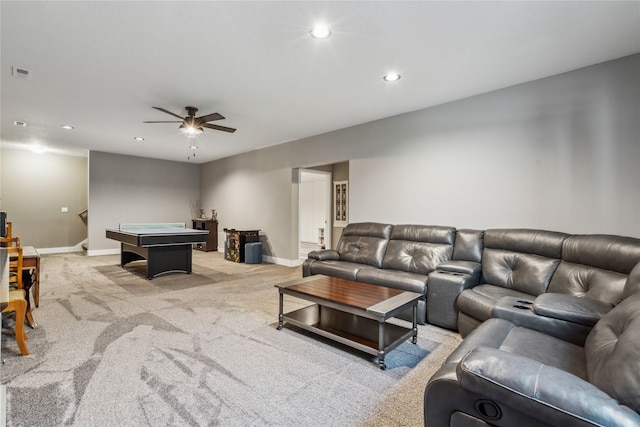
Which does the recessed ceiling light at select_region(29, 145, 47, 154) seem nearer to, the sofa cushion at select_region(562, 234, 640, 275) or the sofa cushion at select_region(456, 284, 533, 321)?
the sofa cushion at select_region(456, 284, 533, 321)

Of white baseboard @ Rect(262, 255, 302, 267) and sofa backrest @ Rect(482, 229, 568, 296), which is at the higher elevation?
sofa backrest @ Rect(482, 229, 568, 296)

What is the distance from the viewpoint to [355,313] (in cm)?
237

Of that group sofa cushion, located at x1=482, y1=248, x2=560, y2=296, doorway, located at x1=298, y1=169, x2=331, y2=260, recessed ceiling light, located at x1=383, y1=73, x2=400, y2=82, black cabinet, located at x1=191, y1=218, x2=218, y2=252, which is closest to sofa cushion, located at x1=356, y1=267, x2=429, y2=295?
sofa cushion, located at x1=482, y1=248, x2=560, y2=296

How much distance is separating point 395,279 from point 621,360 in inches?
90.8

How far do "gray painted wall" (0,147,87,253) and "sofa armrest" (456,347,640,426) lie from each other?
9.73 m

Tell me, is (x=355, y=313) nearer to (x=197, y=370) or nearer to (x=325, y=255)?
(x=197, y=370)

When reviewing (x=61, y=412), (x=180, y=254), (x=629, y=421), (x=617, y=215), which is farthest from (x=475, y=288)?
(x=180, y=254)

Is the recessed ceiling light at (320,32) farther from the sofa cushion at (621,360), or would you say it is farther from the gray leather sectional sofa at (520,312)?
the sofa cushion at (621,360)

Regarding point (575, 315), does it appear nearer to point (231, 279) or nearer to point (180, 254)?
point (231, 279)

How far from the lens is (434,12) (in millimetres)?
2125

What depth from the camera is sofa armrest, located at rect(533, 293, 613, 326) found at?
1756 millimetres

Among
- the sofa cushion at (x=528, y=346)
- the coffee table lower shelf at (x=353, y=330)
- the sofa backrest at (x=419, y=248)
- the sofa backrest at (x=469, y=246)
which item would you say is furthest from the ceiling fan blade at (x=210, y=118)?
the sofa cushion at (x=528, y=346)

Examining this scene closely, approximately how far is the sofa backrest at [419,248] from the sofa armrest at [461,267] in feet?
0.88

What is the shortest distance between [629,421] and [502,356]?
1.08ft
